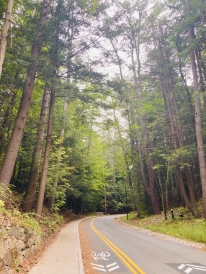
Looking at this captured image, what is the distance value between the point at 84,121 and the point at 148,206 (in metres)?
15.9

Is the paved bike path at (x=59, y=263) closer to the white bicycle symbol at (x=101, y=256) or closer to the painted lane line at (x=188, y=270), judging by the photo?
the white bicycle symbol at (x=101, y=256)

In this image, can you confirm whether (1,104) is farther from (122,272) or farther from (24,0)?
(122,272)

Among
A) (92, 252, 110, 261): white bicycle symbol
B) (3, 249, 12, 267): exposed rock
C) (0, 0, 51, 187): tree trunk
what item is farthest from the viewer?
(0, 0, 51, 187): tree trunk

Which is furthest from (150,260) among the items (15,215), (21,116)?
(21,116)

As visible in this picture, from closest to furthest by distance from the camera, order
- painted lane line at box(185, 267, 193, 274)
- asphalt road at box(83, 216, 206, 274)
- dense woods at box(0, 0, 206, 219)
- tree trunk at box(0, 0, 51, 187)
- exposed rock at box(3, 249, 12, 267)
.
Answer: exposed rock at box(3, 249, 12, 267) < painted lane line at box(185, 267, 193, 274) < asphalt road at box(83, 216, 206, 274) < tree trunk at box(0, 0, 51, 187) < dense woods at box(0, 0, 206, 219)

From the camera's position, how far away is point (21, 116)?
9.21 meters

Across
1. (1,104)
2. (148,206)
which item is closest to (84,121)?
(1,104)

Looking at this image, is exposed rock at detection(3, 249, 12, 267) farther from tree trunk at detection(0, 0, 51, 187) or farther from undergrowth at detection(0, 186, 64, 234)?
tree trunk at detection(0, 0, 51, 187)

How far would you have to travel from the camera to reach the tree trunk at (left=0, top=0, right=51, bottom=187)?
27.1 feet

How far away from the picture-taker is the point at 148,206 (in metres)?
24.5

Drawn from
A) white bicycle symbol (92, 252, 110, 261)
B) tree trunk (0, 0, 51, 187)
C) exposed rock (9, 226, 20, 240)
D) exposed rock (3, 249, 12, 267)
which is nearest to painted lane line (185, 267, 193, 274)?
white bicycle symbol (92, 252, 110, 261)

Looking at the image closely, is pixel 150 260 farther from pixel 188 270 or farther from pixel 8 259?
pixel 8 259

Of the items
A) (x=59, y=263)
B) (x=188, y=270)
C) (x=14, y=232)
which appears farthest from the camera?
(x=59, y=263)

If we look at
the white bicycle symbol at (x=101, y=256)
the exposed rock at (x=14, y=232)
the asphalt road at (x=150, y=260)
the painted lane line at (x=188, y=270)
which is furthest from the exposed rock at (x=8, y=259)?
the painted lane line at (x=188, y=270)
